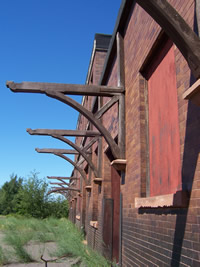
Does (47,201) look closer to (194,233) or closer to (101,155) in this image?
(101,155)

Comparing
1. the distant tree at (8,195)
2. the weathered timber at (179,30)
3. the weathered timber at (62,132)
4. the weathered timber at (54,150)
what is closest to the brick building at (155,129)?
the weathered timber at (179,30)

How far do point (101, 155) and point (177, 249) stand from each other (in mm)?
5263

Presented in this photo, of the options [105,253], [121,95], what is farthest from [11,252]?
[121,95]

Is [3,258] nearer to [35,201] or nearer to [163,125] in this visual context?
[163,125]

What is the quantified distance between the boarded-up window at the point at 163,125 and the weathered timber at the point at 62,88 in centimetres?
140

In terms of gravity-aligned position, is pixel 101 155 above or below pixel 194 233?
above

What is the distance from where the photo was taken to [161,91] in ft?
11.7

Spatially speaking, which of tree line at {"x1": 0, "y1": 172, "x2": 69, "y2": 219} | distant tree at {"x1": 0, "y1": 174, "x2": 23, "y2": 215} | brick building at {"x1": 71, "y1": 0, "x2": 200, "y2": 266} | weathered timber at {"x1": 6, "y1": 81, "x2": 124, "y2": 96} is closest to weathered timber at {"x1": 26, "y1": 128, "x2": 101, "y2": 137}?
brick building at {"x1": 71, "y1": 0, "x2": 200, "y2": 266}

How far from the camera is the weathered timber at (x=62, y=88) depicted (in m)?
5.07

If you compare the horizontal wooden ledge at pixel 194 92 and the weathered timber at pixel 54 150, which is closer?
the horizontal wooden ledge at pixel 194 92

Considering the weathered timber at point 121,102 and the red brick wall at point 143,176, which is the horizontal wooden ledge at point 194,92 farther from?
the weathered timber at point 121,102

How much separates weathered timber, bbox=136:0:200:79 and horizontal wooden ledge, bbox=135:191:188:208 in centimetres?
108

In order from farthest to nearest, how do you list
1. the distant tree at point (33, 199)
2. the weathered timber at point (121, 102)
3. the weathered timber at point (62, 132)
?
1. the distant tree at point (33, 199)
2. the weathered timber at point (62, 132)
3. the weathered timber at point (121, 102)

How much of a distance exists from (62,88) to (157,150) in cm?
243
